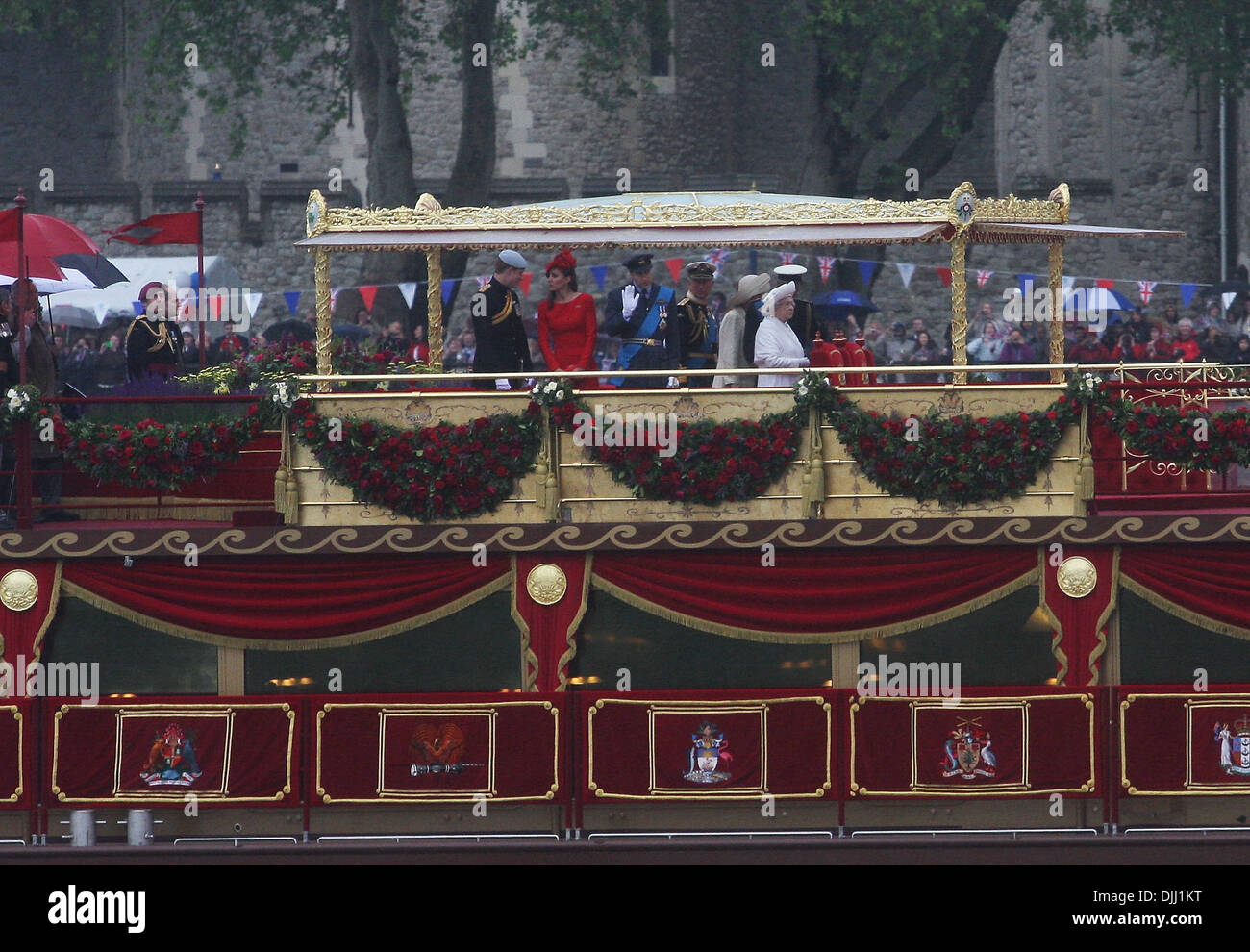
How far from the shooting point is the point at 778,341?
16062 millimetres

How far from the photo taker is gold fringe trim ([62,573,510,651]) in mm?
15273

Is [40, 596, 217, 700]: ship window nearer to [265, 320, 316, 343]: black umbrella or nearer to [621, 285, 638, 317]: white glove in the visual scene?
[621, 285, 638, 317]: white glove

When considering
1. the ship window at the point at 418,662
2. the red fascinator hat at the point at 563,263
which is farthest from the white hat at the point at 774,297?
the ship window at the point at 418,662

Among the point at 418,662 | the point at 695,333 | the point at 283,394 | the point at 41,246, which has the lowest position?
the point at 418,662

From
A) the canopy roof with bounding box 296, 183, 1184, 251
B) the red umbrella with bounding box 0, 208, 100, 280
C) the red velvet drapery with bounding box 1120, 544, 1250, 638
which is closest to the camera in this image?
the red velvet drapery with bounding box 1120, 544, 1250, 638

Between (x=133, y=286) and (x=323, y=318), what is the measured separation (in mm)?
20168

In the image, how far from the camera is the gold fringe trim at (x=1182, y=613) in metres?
15.2

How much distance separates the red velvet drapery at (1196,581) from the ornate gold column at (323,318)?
231 inches

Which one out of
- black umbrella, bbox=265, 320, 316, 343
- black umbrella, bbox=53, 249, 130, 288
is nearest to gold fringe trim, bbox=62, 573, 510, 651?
black umbrella, bbox=53, 249, 130, 288

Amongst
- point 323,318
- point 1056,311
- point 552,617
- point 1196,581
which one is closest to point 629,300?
point 323,318

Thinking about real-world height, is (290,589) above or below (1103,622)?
above

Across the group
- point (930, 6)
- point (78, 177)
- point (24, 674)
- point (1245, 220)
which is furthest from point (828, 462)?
point (78, 177)

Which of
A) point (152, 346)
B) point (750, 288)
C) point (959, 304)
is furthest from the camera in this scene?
point (152, 346)

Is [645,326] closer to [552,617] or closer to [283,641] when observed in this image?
[552,617]
